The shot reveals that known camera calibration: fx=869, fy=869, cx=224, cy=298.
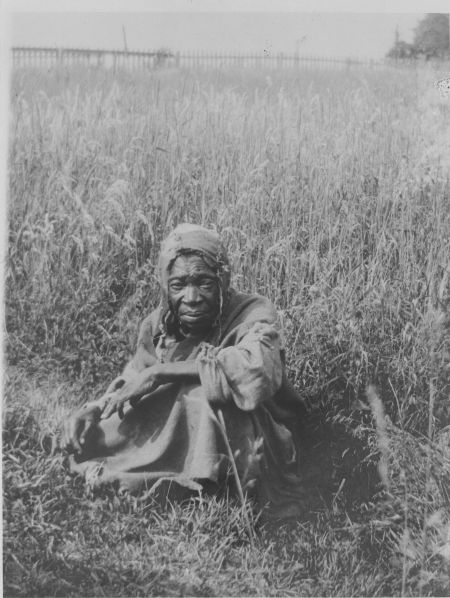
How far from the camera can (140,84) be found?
4363 millimetres

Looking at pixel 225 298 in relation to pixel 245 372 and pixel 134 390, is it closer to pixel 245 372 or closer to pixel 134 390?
pixel 245 372

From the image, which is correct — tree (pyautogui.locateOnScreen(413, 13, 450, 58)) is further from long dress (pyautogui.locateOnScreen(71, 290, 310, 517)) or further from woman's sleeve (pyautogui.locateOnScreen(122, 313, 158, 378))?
woman's sleeve (pyautogui.locateOnScreen(122, 313, 158, 378))

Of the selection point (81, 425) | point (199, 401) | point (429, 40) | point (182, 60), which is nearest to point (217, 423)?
point (199, 401)

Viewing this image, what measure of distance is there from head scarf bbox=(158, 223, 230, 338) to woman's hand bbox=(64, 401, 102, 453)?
1.76 feet

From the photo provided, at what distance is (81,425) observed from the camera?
150 inches

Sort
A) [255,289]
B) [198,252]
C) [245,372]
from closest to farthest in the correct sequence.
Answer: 1. [245,372]
2. [198,252]
3. [255,289]

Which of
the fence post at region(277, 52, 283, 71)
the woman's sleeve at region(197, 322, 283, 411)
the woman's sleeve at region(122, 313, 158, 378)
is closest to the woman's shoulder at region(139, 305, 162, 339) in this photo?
the woman's sleeve at region(122, 313, 158, 378)

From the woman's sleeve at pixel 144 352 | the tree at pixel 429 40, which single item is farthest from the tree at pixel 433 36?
the woman's sleeve at pixel 144 352

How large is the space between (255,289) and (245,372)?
68 cm

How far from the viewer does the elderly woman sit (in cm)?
360

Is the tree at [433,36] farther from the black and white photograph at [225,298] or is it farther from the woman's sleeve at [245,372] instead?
the woman's sleeve at [245,372]

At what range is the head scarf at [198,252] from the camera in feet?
12.1

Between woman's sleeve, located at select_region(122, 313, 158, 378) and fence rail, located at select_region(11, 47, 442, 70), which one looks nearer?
woman's sleeve, located at select_region(122, 313, 158, 378)

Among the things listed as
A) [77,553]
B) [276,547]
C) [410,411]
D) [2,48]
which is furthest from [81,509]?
[2,48]
